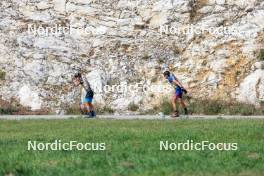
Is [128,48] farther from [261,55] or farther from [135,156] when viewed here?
[135,156]

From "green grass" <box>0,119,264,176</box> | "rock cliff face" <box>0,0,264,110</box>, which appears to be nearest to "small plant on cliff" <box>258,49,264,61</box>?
"rock cliff face" <box>0,0,264,110</box>

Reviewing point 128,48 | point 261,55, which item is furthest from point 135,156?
point 128,48

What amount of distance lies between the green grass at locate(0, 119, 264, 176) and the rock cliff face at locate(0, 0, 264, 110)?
15547 mm

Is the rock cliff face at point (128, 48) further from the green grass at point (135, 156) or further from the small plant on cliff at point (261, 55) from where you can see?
the green grass at point (135, 156)

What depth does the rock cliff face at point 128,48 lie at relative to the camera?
1316 inches

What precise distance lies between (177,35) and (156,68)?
240 centimetres

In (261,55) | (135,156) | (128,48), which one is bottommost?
(135,156)

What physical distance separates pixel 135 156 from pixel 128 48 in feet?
77.8

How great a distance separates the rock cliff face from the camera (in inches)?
1316

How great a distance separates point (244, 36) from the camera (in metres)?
34.7

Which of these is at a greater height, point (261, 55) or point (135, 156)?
point (261, 55)

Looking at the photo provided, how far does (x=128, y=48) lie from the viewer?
117ft

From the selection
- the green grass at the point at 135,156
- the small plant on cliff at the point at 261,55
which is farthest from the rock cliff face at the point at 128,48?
the green grass at the point at 135,156

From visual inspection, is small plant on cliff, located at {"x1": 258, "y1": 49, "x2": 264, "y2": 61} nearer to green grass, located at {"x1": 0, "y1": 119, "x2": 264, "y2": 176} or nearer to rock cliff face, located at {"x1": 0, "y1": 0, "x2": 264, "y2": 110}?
rock cliff face, located at {"x1": 0, "y1": 0, "x2": 264, "y2": 110}
